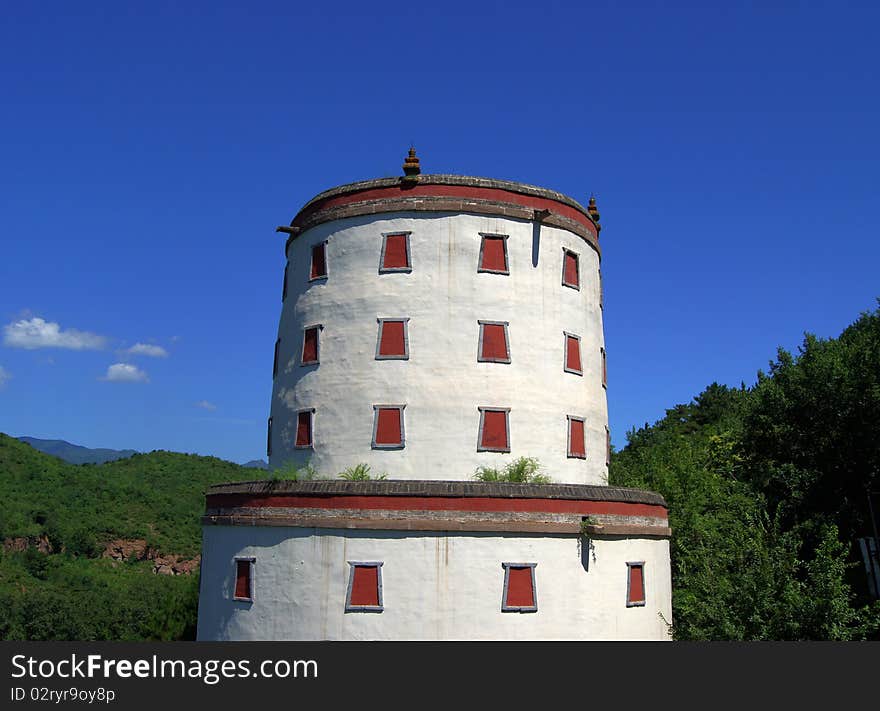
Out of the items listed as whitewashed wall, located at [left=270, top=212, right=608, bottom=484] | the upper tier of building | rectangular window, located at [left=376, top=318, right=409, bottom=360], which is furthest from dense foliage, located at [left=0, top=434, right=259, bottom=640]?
the upper tier of building

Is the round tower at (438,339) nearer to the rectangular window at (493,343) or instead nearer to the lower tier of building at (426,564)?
the rectangular window at (493,343)

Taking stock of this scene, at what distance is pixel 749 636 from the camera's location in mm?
23031

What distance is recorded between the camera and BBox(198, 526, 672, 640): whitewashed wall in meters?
23.2

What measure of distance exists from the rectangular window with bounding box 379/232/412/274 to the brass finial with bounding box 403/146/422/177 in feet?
7.82

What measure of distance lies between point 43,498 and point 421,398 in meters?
82.1

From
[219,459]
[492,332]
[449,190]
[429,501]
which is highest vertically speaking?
[219,459]

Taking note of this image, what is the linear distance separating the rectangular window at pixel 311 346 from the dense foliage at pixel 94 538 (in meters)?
16.4

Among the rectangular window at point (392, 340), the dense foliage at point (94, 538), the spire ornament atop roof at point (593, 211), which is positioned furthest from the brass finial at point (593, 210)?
the dense foliage at point (94, 538)

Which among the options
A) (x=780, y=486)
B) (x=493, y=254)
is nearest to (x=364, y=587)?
(x=493, y=254)

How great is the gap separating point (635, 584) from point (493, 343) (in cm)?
967

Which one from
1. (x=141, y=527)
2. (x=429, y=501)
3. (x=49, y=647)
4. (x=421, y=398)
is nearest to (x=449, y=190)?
(x=421, y=398)

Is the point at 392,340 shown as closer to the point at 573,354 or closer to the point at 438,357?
the point at 438,357

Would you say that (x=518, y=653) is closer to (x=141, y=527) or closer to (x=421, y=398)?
(x=421, y=398)

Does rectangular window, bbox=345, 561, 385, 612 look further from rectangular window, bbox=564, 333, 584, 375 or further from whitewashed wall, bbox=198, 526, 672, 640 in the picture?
rectangular window, bbox=564, 333, 584, 375
